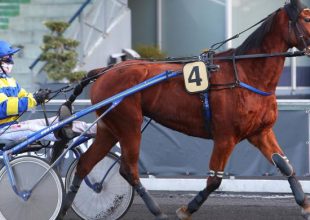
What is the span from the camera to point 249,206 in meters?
9.13

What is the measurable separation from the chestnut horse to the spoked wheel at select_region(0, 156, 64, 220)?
0.27 meters

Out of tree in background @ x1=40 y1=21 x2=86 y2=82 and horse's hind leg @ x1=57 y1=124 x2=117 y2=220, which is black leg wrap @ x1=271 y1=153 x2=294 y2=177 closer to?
horse's hind leg @ x1=57 y1=124 x2=117 y2=220

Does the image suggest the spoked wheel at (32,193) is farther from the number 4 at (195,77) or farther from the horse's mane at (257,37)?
the horse's mane at (257,37)

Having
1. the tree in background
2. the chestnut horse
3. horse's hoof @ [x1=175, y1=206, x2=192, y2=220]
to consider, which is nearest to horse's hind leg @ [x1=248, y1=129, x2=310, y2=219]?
the chestnut horse

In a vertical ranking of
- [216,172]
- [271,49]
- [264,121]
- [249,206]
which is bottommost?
[249,206]

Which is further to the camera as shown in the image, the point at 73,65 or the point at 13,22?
the point at 13,22

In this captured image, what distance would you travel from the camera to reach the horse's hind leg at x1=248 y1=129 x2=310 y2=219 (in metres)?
7.44

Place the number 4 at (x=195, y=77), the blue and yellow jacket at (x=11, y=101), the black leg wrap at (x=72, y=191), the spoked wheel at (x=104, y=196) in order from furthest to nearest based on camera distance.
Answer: the spoked wheel at (x=104, y=196), the black leg wrap at (x=72, y=191), the blue and yellow jacket at (x=11, y=101), the number 4 at (x=195, y=77)

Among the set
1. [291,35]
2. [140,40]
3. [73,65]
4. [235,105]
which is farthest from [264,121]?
[140,40]

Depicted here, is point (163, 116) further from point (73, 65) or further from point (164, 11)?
point (164, 11)

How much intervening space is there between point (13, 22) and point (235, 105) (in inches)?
351

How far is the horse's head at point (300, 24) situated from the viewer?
23.7 feet

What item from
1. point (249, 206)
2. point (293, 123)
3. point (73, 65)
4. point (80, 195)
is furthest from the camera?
point (73, 65)

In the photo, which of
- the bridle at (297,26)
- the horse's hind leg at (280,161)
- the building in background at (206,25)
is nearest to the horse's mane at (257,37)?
the bridle at (297,26)
